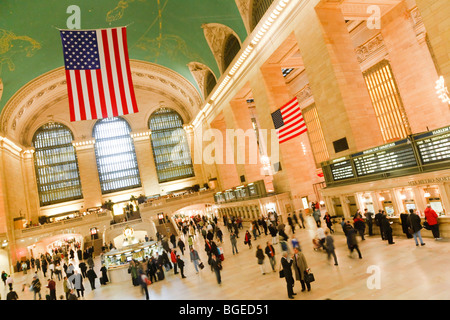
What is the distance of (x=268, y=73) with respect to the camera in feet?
61.8

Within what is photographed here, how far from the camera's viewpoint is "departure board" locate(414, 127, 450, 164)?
7.43 metres

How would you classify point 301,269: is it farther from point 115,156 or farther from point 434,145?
point 115,156

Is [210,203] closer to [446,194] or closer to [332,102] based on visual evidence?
[332,102]

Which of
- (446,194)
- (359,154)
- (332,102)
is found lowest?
(446,194)

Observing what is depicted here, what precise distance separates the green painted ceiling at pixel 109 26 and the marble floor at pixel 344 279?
53.1 feet

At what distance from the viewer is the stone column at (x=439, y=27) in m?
8.58

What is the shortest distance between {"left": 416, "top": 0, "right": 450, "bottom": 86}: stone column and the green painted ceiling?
1229 cm

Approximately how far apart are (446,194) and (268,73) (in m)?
13.6

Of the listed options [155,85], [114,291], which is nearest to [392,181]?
[114,291]

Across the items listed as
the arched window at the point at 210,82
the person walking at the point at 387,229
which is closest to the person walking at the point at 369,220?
the person walking at the point at 387,229

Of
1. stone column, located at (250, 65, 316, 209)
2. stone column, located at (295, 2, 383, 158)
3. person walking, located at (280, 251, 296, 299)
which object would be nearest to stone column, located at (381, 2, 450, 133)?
stone column, located at (295, 2, 383, 158)

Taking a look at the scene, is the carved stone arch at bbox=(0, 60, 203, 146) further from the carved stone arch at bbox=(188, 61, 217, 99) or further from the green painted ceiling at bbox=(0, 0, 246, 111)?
the green painted ceiling at bbox=(0, 0, 246, 111)

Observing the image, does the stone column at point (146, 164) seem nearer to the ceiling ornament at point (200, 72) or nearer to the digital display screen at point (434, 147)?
the ceiling ornament at point (200, 72)

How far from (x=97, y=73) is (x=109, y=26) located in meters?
13.9
